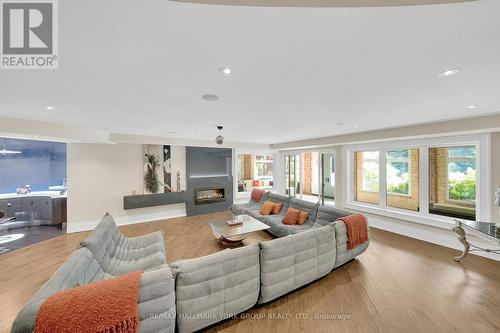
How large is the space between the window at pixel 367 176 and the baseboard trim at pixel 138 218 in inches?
220

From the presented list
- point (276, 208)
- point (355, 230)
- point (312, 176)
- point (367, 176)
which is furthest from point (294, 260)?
point (312, 176)

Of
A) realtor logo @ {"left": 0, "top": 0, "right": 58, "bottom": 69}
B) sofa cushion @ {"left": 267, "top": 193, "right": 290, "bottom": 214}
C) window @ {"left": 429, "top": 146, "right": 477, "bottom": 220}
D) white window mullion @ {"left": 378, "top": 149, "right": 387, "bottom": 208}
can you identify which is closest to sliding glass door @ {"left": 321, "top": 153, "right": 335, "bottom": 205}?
white window mullion @ {"left": 378, "top": 149, "right": 387, "bottom": 208}

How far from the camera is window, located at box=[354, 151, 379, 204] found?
5195 mm

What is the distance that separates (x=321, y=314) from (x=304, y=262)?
0.52 metres

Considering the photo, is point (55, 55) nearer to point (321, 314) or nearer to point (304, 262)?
point (304, 262)

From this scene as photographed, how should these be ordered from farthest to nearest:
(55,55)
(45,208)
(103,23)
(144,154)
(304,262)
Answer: (144,154) < (45,208) < (304,262) < (55,55) < (103,23)

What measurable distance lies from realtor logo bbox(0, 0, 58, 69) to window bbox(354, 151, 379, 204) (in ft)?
20.3

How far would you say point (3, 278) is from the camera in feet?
8.88

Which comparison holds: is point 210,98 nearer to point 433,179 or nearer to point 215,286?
point 215,286

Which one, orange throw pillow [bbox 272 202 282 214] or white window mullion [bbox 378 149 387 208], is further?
white window mullion [bbox 378 149 387 208]

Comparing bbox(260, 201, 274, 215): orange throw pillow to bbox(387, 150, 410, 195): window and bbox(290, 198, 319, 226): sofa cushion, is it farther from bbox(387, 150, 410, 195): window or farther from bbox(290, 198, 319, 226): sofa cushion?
bbox(387, 150, 410, 195): window

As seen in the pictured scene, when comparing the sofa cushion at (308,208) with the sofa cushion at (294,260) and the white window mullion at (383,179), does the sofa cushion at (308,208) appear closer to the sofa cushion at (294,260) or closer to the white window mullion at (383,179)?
the sofa cushion at (294,260)

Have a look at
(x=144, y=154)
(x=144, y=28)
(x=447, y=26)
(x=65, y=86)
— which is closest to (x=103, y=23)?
(x=144, y=28)

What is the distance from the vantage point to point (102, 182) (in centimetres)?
504
